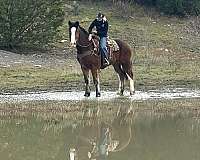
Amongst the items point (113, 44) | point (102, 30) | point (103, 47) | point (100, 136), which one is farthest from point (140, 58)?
point (100, 136)

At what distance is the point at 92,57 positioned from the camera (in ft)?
65.5

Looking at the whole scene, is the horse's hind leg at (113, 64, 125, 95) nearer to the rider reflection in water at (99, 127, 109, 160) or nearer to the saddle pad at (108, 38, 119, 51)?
the saddle pad at (108, 38, 119, 51)

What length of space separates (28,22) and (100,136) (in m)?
21.0

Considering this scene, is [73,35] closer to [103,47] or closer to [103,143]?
[103,47]

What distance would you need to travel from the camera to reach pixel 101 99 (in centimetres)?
1906

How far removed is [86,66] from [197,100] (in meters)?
3.62

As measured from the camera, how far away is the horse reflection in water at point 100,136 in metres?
11.2

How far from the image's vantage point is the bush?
32.7 meters

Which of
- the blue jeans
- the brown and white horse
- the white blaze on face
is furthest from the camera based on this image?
the blue jeans

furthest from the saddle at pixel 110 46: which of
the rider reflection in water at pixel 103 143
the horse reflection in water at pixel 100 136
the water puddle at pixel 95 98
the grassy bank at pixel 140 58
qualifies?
the rider reflection in water at pixel 103 143

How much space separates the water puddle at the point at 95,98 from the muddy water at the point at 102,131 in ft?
3.96

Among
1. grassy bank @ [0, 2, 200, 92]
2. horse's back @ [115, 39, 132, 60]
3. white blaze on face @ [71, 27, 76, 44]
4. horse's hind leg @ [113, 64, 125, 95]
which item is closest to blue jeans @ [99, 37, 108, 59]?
horse's back @ [115, 39, 132, 60]

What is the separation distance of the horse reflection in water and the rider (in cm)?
430

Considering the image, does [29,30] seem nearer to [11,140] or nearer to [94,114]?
[94,114]
